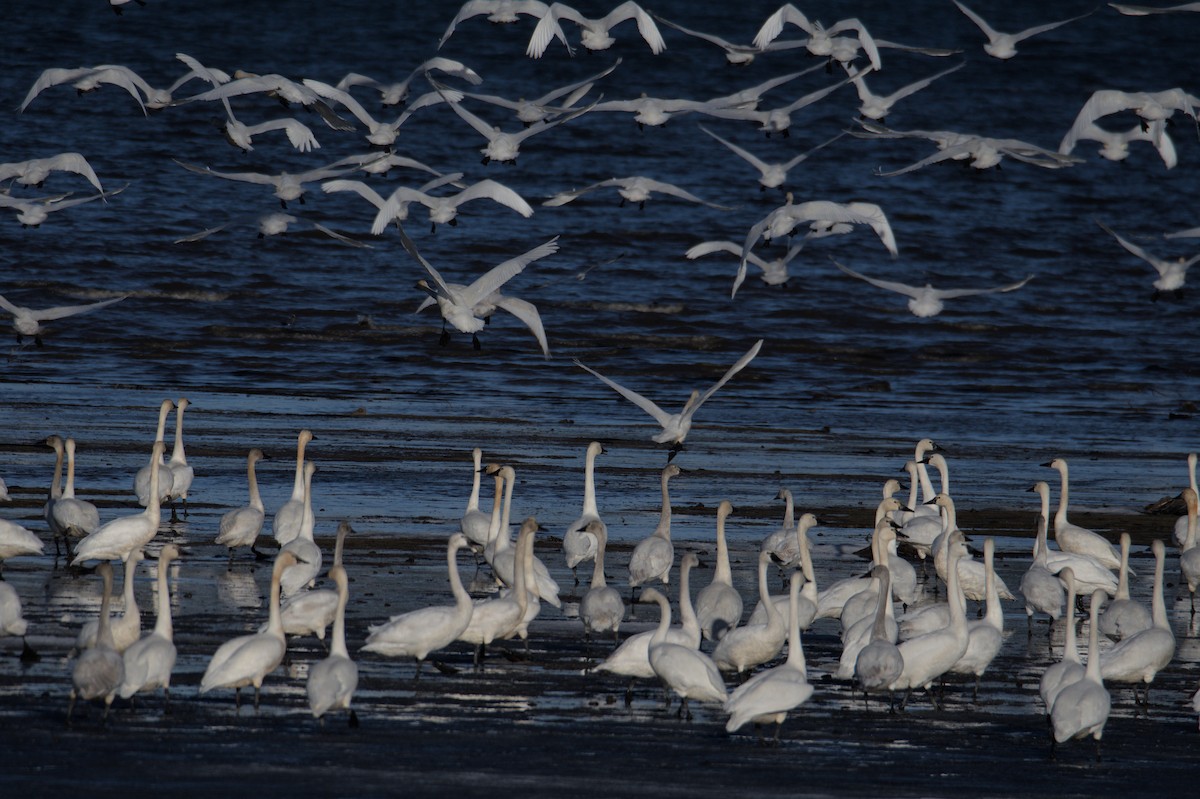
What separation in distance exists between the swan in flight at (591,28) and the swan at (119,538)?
945 cm

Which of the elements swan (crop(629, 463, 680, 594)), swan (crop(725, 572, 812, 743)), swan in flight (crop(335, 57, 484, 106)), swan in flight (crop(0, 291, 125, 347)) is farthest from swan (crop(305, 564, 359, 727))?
swan in flight (crop(0, 291, 125, 347))

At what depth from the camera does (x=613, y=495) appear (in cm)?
1678

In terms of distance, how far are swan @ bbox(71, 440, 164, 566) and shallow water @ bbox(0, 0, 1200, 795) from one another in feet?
1.20

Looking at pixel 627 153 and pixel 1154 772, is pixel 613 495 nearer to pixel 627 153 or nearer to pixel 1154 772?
pixel 1154 772

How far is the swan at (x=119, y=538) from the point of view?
12500 mm

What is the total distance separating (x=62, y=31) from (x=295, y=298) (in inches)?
1316

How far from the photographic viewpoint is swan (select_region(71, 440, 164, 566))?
1250 centimetres

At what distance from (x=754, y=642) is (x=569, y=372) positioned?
15.6 metres

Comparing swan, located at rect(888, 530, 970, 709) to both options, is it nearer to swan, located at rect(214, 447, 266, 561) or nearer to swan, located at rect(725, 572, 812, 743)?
swan, located at rect(725, 572, 812, 743)

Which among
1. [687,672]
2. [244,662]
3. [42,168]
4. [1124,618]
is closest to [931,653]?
[687,672]

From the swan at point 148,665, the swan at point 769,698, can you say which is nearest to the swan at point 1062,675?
Result: the swan at point 769,698

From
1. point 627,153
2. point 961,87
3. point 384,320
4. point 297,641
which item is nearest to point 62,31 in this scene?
point 627,153

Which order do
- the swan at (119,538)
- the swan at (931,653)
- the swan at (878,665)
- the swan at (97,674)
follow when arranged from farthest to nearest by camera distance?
1. the swan at (119,538)
2. the swan at (931,653)
3. the swan at (878,665)
4. the swan at (97,674)

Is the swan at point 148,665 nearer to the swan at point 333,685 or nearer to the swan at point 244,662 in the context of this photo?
the swan at point 244,662
